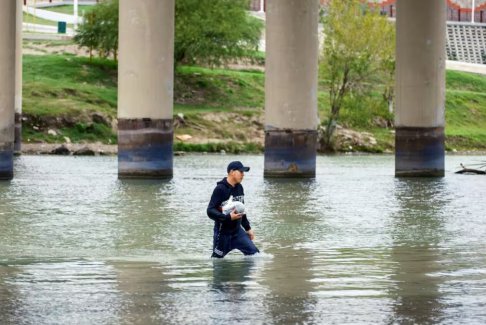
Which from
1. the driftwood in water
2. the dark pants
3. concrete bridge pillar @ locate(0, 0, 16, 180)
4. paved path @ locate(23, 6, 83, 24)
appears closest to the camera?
the dark pants

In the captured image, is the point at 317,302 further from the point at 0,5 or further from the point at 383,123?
the point at 383,123

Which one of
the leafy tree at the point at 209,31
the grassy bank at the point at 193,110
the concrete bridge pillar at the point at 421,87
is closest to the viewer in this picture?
the concrete bridge pillar at the point at 421,87

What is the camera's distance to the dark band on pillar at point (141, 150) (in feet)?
169

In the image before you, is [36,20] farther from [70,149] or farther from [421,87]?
[421,87]

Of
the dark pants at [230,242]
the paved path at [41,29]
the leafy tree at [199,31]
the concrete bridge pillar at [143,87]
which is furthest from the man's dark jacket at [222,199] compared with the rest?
the paved path at [41,29]

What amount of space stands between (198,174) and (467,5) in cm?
11458

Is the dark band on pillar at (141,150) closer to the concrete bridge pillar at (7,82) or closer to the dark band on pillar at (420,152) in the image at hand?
the concrete bridge pillar at (7,82)

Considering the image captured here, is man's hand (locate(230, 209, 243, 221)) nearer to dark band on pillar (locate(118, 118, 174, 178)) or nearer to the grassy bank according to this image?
dark band on pillar (locate(118, 118, 174, 178))

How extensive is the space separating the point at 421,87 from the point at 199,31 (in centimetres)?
3540

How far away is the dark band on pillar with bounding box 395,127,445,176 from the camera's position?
56250 mm

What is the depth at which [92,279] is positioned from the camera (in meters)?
21.0

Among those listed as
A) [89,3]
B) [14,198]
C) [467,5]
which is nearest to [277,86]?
[14,198]

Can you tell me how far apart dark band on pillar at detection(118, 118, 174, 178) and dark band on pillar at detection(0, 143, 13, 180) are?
3799 mm

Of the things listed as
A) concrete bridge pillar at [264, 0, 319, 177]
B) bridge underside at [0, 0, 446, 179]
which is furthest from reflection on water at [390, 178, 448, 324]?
bridge underside at [0, 0, 446, 179]
